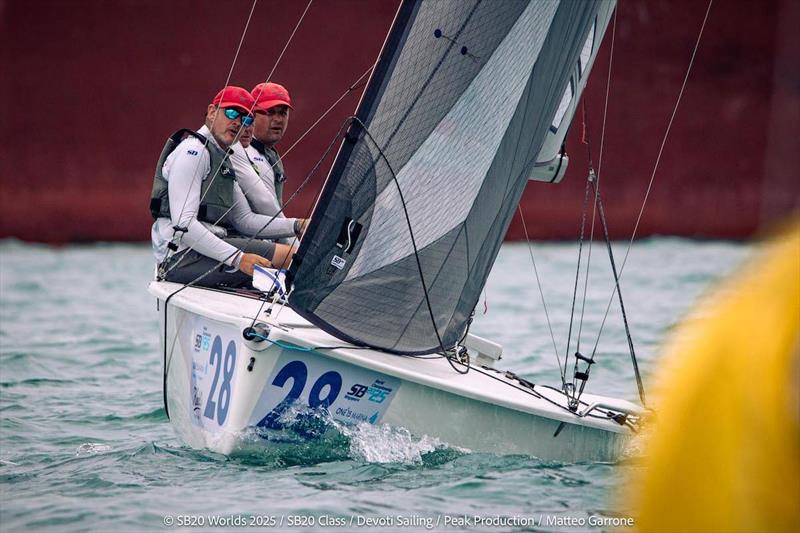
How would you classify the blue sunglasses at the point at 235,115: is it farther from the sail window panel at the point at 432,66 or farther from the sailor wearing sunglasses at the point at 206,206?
the sail window panel at the point at 432,66

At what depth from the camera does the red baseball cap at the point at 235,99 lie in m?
3.51

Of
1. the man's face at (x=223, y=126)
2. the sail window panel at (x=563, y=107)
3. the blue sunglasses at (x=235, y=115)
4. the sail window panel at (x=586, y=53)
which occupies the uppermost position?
the sail window panel at (x=586, y=53)

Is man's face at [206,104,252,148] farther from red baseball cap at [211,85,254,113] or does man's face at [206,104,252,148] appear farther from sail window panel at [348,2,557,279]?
sail window panel at [348,2,557,279]

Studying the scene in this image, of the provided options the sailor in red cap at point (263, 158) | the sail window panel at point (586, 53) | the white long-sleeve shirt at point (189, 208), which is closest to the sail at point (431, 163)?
the sail window panel at point (586, 53)

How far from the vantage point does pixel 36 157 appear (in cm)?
1067

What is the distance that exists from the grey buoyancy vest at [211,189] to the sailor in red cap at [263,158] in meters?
0.15

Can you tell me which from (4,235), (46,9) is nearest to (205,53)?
(46,9)

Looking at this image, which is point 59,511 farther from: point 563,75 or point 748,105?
point 748,105

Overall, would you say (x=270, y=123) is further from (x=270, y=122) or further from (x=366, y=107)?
(x=366, y=107)

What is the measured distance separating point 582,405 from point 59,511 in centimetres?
149

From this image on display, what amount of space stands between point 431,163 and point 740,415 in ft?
8.06

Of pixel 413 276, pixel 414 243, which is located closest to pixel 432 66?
pixel 414 243

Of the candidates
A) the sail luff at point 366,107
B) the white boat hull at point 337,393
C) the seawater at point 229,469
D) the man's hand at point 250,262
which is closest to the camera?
the seawater at point 229,469

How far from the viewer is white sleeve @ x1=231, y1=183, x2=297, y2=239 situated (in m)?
3.66
